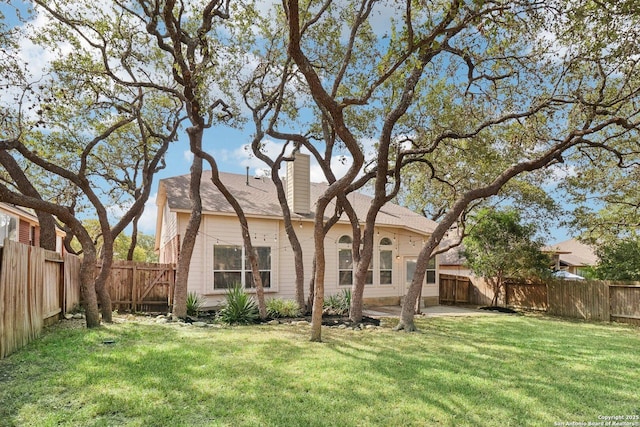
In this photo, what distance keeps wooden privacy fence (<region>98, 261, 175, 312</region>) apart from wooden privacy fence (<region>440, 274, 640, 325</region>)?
13.3 m

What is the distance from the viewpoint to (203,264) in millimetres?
12555

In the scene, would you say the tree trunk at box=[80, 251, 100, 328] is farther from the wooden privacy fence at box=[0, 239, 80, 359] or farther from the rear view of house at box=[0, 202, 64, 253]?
the rear view of house at box=[0, 202, 64, 253]

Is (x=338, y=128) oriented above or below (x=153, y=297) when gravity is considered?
above

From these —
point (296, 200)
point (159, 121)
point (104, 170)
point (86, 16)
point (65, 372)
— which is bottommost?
point (65, 372)

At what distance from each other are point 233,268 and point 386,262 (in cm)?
640

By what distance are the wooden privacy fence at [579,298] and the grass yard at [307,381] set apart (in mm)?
5460

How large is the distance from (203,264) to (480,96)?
9696mm

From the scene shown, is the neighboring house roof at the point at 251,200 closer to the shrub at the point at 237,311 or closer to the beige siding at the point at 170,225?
the beige siding at the point at 170,225

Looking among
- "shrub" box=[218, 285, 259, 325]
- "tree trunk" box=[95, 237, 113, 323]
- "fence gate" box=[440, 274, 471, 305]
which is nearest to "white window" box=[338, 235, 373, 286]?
"shrub" box=[218, 285, 259, 325]

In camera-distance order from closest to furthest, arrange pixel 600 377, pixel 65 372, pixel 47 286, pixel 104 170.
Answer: pixel 65 372
pixel 600 377
pixel 47 286
pixel 104 170

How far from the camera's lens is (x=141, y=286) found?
12.2m

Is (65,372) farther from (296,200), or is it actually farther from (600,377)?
(296,200)

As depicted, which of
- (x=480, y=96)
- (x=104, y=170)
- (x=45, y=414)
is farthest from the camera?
(x=104, y=170)

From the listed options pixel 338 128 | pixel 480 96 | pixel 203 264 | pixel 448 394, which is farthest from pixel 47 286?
pixel 480 96
